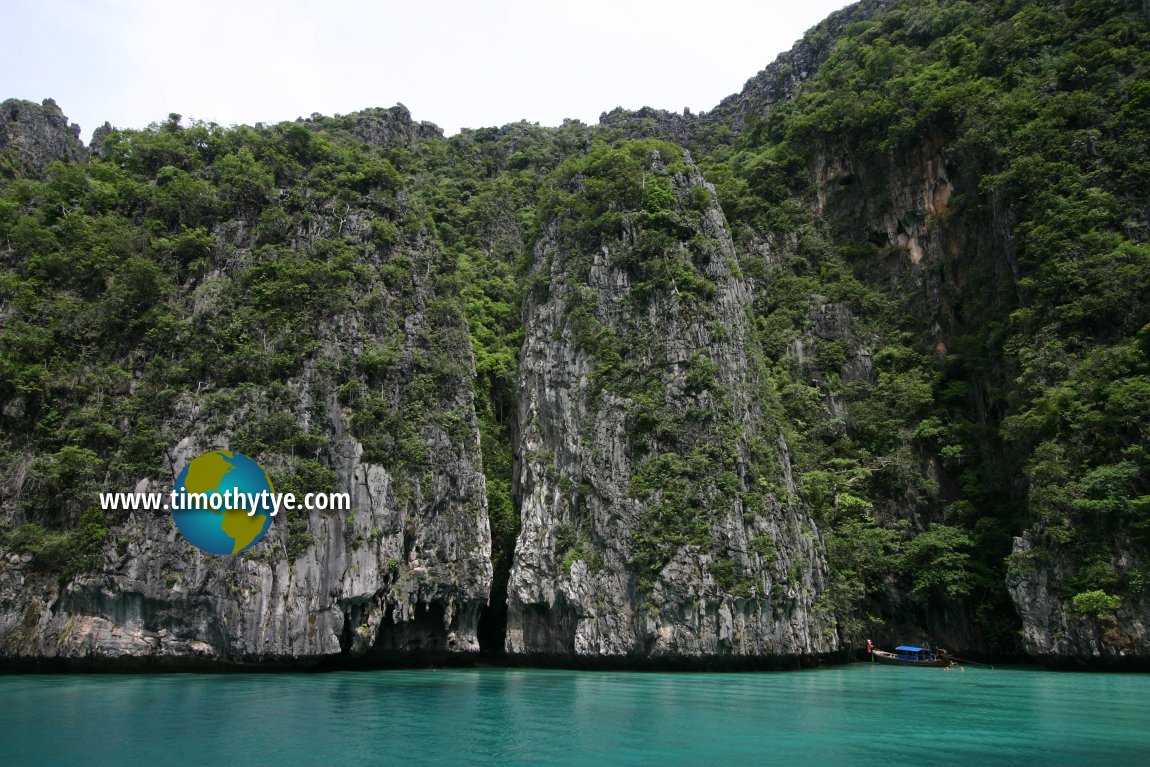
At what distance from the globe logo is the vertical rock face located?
9460 millimetres

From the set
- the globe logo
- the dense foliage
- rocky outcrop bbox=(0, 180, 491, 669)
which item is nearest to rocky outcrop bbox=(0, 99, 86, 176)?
the dense foliage

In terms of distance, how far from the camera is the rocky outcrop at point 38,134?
4400cm

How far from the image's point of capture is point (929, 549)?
27.1 meters

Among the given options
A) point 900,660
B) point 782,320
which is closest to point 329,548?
point 900,660

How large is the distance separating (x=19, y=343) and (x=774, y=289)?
31.7m

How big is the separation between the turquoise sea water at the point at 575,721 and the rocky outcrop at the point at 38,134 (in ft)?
118

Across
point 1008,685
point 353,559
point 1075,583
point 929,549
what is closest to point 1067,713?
point 1008,685

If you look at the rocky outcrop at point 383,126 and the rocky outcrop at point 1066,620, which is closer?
the rocky outcrop at point 1066,620

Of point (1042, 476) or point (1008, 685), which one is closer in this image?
point (1008, 685)

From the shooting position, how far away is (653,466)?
2733 cm

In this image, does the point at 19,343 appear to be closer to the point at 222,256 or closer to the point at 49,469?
the point at 49,469

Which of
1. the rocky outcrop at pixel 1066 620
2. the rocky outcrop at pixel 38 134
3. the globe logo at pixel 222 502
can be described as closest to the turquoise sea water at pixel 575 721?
the rocky outcrop at pixel 1066 620

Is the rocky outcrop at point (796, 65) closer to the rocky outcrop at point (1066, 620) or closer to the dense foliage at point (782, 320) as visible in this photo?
the dense foliage at point (782, 320)

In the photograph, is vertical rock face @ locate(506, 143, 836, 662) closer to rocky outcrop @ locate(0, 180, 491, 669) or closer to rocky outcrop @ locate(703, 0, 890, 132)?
rocky outcrop @ locate(0, 180, 491, 669)
